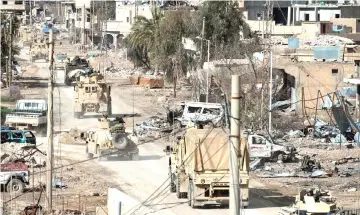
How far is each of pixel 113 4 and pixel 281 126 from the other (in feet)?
251

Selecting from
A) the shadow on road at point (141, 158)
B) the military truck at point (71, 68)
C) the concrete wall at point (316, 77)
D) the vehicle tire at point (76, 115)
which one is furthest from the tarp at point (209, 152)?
the military truck at point (71, 68)

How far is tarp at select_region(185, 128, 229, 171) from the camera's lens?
83.4 feet

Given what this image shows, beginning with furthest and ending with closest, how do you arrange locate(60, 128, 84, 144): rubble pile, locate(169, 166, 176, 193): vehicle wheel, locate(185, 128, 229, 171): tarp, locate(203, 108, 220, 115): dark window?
1. locate(203, 108, 220, 115): dark window
2. locate(60, 128, 84, 144): rubble pile
3. locate(169, 166, 176, 193): vehicle wheel
4. locate(185, 128, 229, 171): tarp

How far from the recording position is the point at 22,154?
3406cm

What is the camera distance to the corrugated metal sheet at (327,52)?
159 feet

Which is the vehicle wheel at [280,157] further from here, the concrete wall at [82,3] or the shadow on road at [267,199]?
the concrete wall at [82,3]

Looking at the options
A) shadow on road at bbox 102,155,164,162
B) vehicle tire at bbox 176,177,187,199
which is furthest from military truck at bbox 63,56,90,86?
vehicle tire at bbox 176,177,187,199

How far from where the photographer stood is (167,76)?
6066 centimetres

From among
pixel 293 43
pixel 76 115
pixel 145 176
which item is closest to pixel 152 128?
pixel 76 115

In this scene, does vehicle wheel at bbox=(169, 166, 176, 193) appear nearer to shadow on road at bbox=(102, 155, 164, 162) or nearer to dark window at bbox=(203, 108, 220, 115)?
shadow on road at bbox=(102, 155, 164, 162)

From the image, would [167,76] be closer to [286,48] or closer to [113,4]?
[286,48]

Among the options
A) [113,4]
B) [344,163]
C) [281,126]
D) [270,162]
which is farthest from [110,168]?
[113,4]

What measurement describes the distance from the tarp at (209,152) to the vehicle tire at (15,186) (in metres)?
4.83

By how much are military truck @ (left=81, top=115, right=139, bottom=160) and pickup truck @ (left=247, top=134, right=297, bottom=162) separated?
3612mm
